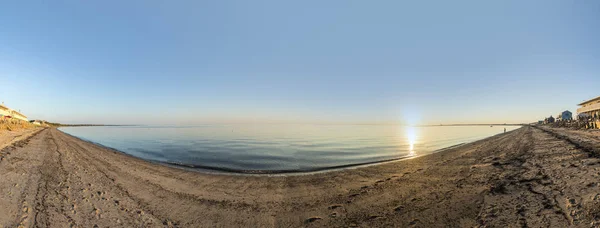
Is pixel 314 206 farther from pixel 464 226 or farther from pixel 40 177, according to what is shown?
pixel 40 177

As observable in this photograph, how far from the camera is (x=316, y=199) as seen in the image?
1036 centimetres

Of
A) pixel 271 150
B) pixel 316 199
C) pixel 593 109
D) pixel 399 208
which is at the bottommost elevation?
pixel 271 150

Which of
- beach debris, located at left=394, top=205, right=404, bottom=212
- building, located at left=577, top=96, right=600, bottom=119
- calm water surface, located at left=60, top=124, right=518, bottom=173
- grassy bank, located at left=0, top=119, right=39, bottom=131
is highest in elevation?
building, located at left=577, top=96, right=600, bottom=119

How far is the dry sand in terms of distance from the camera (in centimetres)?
706

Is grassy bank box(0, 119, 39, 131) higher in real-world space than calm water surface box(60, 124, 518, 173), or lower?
higher

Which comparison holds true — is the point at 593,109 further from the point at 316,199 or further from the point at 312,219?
the point at 312,219

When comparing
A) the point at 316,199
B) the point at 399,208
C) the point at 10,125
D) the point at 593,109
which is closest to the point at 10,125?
the point at 10,125

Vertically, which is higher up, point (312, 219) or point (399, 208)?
point (399, 208)

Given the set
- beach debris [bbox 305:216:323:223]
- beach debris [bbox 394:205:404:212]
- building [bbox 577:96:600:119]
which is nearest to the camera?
beach debris [bbox 305:216:323:223]

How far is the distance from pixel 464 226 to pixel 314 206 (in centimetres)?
531

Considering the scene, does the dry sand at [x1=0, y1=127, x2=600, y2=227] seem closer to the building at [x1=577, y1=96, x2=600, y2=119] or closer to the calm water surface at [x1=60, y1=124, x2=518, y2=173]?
the calm water surface at [x1=60, y1=124, x2=518, y2=173]

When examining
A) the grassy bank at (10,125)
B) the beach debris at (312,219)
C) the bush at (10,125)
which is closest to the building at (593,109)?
the beach debris at (312,219)

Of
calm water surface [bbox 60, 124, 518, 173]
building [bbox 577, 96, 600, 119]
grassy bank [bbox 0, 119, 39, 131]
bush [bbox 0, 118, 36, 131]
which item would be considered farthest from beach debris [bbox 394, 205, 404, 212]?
building [bbox 577, 96, 600, 119]

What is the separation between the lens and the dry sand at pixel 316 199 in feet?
23.2
